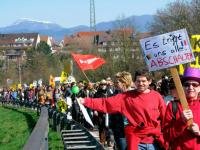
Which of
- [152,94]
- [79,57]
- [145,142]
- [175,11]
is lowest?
[145,142]

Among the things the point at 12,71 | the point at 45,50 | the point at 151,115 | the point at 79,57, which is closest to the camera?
the point at 151,115

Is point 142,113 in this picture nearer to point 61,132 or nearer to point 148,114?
point 148,114

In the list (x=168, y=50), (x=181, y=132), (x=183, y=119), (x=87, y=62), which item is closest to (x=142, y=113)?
(x=168, y=50)

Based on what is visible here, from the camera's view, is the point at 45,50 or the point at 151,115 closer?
the point at 151,115

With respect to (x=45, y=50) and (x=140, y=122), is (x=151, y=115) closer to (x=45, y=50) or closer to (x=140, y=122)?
(x=140, y=122)

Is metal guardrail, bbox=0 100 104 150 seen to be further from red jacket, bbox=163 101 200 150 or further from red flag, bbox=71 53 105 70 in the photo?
red jacket, bbox=163 101 200 150

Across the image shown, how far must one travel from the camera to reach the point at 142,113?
29.3ft

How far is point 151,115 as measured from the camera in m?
8.90

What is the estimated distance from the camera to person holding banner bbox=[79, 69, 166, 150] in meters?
8.91

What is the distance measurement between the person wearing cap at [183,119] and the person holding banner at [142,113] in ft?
5.96

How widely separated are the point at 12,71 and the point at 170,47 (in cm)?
13831

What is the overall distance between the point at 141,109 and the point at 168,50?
6.13 feet

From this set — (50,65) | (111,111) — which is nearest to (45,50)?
(50,65)

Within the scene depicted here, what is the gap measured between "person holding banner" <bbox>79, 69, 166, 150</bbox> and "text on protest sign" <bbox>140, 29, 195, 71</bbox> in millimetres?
1480
